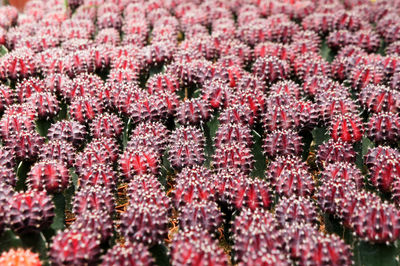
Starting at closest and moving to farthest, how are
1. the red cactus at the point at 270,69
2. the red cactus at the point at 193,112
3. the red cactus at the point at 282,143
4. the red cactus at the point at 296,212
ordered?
the red cactus at the point at 296,212
the red cactus at the point at 282,143
the red cactus at the point at 193,112
the red cactus at the point at 270,69

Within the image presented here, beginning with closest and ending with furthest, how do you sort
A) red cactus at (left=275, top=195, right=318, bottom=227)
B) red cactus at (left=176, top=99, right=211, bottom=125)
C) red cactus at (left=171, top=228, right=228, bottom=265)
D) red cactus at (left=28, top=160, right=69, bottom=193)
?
1. red cactus at (left=171, top=228, right=228, bottom=265)
2. red cactus at (left=275, top=195, right=318, bottom=227)
3. red cactus at (left=28, top=160, right=69, bottom=193)
4. red cactus at (left=176, top=99, right=211, bottom=125)

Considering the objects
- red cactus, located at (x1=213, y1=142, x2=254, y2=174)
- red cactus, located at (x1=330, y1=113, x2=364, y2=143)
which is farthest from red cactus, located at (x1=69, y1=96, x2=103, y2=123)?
red cactus, located at (x1=330, y1=113, x2=364, y2=143)

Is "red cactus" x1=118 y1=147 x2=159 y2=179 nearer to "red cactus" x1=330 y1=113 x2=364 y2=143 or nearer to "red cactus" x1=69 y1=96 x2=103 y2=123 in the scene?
"red cactus" x1=69 y1=96 x2=103 y2=123

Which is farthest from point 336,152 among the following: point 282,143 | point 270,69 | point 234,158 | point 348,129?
point 270,69

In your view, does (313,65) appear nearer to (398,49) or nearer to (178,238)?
(398,49)

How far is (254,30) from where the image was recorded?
4289mm

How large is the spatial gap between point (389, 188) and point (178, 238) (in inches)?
50.6

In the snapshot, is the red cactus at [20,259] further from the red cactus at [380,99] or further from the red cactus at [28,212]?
the red cactus at [380,99]

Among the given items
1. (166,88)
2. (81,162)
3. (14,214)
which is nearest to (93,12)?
(166,88)

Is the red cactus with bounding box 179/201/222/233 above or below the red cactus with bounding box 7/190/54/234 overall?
below

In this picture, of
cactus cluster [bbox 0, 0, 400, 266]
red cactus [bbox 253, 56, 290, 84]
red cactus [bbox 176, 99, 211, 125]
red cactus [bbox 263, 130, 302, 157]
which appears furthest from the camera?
red cactus [bbox 253, 56, 290, 84]

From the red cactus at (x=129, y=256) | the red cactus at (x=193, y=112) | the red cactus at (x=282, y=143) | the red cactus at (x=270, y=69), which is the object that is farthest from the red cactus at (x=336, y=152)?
the red cactus at (x=129, y=256)

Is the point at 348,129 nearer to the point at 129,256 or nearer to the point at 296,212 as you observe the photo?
the point at 296,212

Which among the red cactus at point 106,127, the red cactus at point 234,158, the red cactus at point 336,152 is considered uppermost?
the red cactus at point 106,127
